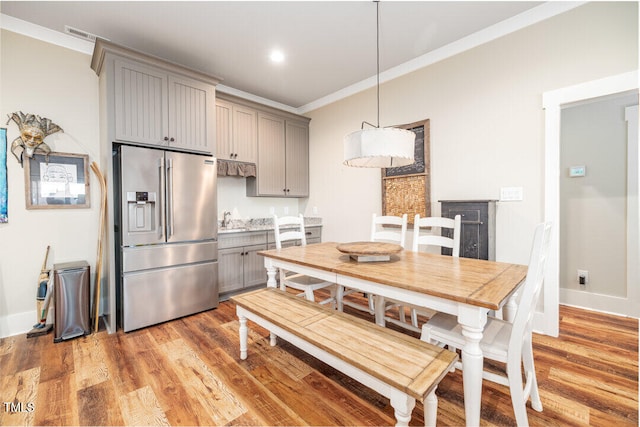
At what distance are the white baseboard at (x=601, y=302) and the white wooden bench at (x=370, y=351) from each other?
2923 mm

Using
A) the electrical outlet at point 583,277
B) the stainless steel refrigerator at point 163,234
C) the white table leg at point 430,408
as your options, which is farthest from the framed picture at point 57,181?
the electrical outlet at point 583,277

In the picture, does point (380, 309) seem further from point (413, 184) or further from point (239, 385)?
point (413, 184)

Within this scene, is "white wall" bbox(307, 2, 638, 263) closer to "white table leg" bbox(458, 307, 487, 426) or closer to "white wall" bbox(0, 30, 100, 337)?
"white table leg" bbox(458, 307, 487, 426)

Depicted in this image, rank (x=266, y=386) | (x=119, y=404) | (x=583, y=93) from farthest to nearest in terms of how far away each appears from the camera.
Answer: (x=583, y=93) → (x=266, y=386) → (x=119, y=404)

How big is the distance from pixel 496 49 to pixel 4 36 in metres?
4.52

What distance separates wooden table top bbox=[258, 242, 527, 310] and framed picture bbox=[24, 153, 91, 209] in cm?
210

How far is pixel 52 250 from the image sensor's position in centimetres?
267

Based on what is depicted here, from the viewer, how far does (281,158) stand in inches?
169

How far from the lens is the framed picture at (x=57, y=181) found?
256 centimetres

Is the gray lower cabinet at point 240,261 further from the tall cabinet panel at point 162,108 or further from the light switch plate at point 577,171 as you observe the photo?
the light switch plate at point 577,171

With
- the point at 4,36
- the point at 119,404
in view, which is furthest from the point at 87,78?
the point at 119,404

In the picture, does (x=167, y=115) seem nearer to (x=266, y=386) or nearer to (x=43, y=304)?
(x=43, y=304)

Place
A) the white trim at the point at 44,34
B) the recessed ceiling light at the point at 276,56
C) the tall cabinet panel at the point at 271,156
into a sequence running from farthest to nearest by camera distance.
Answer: the tall cabinet panel at the point at 271,156
the recessed ceiling light at the point at 276,56
the white trim at the point at 44,34

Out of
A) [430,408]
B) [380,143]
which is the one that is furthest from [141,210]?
[430,408]
